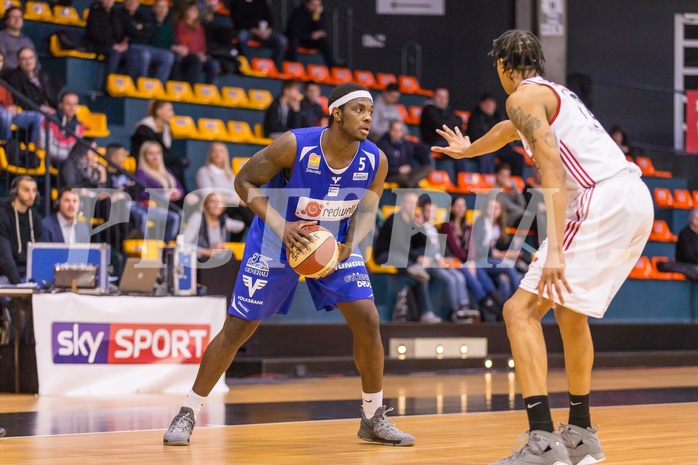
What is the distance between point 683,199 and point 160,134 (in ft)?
28.9

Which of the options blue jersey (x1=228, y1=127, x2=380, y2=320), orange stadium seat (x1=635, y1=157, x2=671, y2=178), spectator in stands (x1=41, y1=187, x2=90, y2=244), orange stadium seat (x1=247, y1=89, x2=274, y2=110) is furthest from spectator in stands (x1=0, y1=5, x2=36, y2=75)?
orange stadium seat (x1=635, y1=157, x2=671, y2=178)

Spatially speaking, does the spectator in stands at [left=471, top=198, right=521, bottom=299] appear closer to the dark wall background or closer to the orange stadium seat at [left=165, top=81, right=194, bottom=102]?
the orange stadium seat at [left=165, top=81, right=194, bottom=102]

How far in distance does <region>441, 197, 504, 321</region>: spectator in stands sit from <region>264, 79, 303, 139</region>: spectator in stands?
235 centimetres

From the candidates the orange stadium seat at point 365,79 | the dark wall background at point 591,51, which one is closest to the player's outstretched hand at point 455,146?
the orange stadium seat at point 365,79

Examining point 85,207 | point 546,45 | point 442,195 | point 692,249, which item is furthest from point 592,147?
point 546,45

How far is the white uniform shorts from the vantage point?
4.70 metres

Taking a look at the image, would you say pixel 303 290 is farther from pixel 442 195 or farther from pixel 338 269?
pixel 338 269

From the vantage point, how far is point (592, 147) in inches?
190

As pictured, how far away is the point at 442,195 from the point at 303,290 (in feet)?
10.2

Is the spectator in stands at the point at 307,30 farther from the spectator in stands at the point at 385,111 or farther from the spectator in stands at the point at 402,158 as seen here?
the spectator in stands at the point at 402,158

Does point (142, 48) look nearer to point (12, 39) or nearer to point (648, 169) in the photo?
point (12, 39)

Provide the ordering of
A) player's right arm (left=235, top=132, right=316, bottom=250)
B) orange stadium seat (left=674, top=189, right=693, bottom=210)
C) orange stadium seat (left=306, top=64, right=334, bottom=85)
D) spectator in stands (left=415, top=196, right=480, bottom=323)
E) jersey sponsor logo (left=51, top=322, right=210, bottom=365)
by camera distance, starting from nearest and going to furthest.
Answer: player's right arm (left=235, top=132, right=316, bottom=250) < jersey sponsor logo (left=51, top=322, right=210, bottom=365) < spectator in stands (left=415, top=196, right=480, bottom=323) < orange stadium seat (left=306, top=64, right=334, bottom=85) < orange stadium seat (left=674, top=189, right=693, bottom=210)

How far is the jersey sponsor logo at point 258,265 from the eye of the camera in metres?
5.88

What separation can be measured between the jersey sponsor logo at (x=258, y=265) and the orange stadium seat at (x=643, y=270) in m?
10.4
